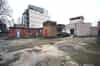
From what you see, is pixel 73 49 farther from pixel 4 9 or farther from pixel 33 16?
pixel 33 16

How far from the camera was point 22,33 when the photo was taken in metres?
14.9

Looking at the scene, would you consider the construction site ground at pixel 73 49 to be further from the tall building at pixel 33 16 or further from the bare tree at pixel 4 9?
the tall building at pixel 33 16

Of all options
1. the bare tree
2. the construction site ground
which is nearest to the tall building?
the bare tree

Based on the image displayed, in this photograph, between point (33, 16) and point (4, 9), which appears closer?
point (4, 9)

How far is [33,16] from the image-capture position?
31.2 metres

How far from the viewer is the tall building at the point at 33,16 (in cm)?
2978

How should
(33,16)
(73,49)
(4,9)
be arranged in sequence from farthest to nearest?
(33,16) → (4,9) → (73,49)

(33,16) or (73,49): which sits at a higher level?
(33,16)

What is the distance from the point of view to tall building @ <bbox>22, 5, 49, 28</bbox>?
2978cm

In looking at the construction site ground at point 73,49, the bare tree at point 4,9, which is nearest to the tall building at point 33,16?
the bare tree at point 4,9

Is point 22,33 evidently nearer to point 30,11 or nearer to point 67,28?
point 67,28

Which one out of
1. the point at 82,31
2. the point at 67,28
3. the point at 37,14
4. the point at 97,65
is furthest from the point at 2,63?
the point at 37,14

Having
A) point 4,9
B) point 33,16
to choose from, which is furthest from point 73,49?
point 33,16

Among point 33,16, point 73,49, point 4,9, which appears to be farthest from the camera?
point 33,16
